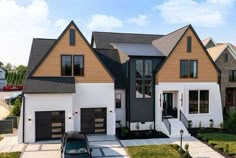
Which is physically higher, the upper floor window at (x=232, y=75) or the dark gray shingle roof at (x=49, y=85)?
the upper floor window at (x=232, y=75)

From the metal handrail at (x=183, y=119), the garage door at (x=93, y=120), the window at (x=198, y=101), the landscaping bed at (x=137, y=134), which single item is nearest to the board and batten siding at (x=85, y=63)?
the garage door at (x=93, y=120)

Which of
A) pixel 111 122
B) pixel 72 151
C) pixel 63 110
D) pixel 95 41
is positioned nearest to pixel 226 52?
pixel 95 41

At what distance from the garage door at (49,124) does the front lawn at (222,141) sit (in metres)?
11.9

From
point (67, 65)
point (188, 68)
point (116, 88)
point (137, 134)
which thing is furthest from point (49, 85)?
point (188, 68)

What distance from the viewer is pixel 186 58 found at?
23719mm

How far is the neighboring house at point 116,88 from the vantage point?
64.1 feet

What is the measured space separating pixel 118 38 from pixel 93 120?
15.0 m

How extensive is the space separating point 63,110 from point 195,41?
14.3 metres

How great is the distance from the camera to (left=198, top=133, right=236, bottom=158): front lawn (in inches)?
660

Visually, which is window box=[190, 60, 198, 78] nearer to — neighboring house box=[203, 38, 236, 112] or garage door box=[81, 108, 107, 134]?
neighboring house box=[203, 38, 236, 112]

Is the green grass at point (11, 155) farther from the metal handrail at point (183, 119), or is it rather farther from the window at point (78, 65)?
the metal handrail at point (183, 119)

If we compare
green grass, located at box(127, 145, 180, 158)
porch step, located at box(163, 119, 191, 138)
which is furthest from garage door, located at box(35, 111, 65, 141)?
porch step, located at box(163, 119, 191, 138)

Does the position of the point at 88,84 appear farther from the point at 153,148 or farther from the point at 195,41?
the point at 195,41

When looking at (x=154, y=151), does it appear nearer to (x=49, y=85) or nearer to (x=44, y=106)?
(x=44, y=106)
